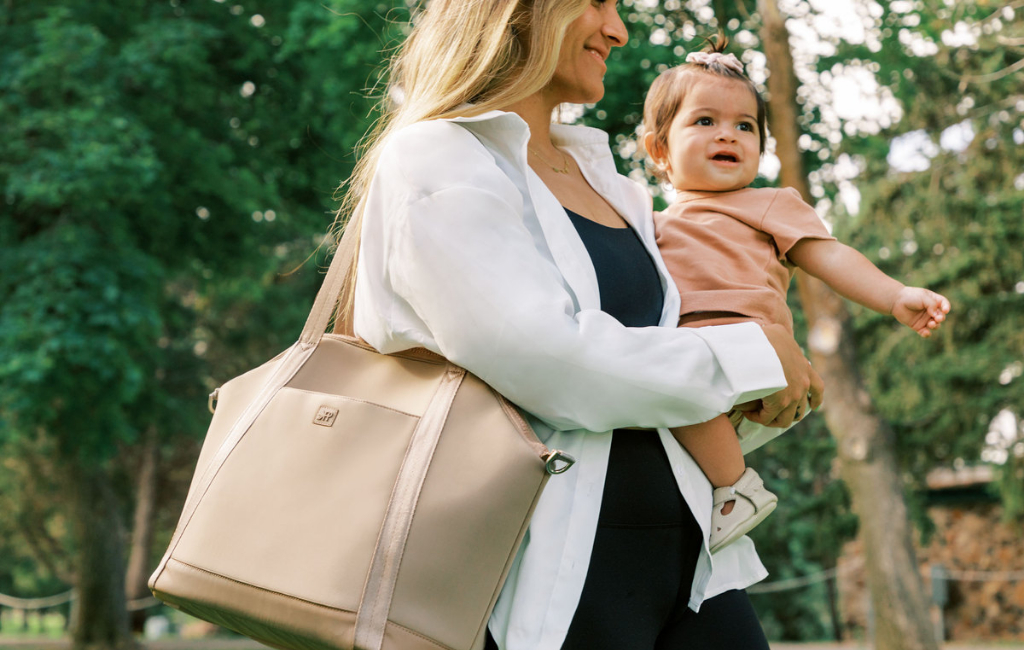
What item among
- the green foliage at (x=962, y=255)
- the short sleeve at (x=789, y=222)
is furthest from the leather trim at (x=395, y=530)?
the green foliage at (x=962, y=255)

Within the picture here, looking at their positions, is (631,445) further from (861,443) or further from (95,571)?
(95,571)

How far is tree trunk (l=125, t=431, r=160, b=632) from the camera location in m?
17.2

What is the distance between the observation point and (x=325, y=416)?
1.40 m

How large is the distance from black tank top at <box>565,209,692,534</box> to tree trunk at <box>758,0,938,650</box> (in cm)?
716

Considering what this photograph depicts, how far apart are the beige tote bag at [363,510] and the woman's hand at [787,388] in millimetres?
431

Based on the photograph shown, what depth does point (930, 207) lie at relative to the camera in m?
12.9

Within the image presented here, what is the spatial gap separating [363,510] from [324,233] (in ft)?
39.0

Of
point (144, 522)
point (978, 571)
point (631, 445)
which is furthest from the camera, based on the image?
point (144, 522)

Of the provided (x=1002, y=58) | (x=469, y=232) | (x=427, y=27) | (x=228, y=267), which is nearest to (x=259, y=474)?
(x=469, y=232)

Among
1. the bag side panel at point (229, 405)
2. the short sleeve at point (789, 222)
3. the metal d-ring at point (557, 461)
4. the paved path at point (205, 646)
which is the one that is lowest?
the paved path at point (205, 646)

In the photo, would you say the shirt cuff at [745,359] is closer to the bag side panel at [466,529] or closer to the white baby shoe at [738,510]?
the white baby shoe at [738,510]

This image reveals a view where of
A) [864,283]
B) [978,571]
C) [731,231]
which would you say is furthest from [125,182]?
[978,571]

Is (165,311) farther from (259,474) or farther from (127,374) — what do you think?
(259,474)

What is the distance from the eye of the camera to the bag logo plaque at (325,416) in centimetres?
139
